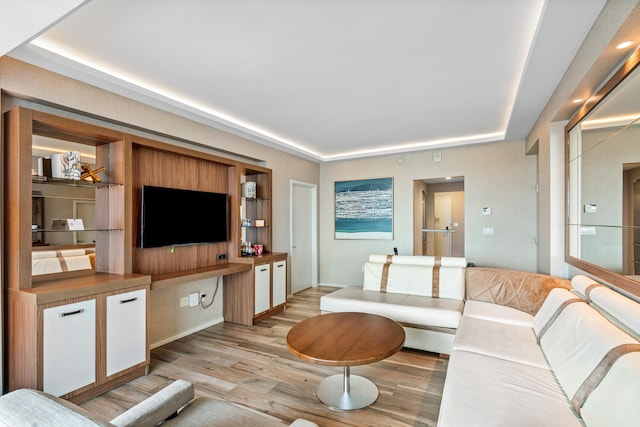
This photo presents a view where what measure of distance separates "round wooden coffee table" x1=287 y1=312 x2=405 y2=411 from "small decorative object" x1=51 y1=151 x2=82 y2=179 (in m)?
2.14

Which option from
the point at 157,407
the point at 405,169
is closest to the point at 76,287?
the point at 157,407

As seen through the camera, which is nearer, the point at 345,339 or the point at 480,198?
the point at 345,339

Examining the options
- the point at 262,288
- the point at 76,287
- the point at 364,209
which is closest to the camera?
the point at 76,287

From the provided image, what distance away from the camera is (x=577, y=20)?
1756 mm

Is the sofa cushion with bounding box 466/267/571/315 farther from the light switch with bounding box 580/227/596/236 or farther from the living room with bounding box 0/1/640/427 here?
the light switch with bounding box 580/227/596/236

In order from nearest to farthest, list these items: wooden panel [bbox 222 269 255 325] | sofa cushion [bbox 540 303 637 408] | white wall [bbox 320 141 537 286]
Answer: sofa cushion [bbox 540 303 637 408]
wooden panel [bbox 222 269 255 325]
white wall [bbox 320 141 537 286]

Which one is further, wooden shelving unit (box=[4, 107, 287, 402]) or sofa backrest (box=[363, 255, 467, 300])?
sofa backrest (box=[363, 255, 467, 300])

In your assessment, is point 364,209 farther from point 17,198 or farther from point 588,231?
point 17,198

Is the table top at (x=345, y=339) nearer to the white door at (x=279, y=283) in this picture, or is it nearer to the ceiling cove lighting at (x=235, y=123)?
the white door at (x=279, y=283)

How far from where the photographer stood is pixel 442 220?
7770 mm

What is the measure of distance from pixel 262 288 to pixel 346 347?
6.95ft

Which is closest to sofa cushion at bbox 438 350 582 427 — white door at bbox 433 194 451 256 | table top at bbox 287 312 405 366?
table top at bbox 287 312 405 366

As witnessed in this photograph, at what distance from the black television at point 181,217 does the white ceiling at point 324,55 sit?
0.87 m

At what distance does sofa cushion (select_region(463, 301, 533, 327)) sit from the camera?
2.70 m
